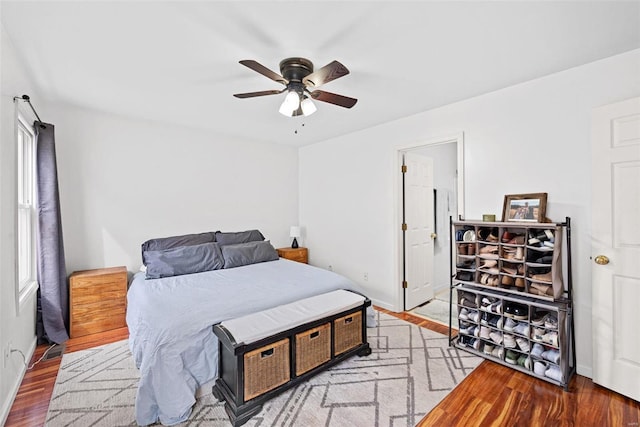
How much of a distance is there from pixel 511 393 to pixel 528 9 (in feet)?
8.21

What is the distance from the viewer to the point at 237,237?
13.7 feet

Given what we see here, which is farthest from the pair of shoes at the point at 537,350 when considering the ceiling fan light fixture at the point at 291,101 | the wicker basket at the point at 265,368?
the ceiling fan light fixture at the point at 291,101

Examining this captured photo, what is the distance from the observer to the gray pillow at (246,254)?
3691 mm

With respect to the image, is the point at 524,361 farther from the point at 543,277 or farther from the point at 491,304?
the point at 543,277

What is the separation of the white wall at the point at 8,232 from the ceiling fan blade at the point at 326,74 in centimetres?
192

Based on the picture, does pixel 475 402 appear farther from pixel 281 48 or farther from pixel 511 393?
pixel 281 48

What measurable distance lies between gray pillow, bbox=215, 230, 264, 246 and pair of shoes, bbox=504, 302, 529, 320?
318 cm

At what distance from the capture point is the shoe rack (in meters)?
2.19

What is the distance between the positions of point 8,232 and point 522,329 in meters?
3.83

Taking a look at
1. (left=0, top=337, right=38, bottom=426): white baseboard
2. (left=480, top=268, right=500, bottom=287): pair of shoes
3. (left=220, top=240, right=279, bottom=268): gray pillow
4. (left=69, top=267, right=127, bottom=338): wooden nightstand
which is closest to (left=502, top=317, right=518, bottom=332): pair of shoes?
(left=480, top=268, right=500, bottom=287): pair of shoes

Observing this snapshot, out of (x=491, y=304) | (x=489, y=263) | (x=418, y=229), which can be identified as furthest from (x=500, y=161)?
(x=418, y=229)

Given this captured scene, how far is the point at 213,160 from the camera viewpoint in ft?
14.0

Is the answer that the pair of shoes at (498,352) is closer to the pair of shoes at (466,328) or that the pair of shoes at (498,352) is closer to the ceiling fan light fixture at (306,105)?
the pair of shoes at (466,328)

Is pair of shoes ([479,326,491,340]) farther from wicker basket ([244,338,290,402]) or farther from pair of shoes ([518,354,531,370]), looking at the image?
wicker basket ([244,338,290,402])
